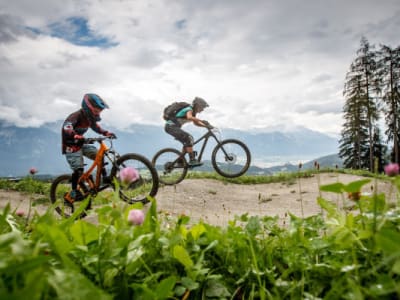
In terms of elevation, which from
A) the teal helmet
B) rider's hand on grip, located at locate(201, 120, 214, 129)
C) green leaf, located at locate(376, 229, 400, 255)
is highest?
rider's hand on grip, located at locate(201, 120, 214, 129)

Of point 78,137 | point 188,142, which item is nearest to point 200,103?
point 188,142

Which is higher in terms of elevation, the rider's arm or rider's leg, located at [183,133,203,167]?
the rider's arm

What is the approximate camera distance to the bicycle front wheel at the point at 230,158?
34.7 ft

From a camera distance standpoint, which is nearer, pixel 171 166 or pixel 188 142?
pixel 188 142

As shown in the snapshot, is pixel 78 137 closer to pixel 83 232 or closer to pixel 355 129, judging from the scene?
pixel 83 232

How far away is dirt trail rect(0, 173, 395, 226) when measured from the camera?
25.5ft

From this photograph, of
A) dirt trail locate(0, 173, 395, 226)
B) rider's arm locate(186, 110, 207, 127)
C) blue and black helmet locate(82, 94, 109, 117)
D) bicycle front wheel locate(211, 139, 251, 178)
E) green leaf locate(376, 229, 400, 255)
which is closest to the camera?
green leaf locate(376, 229, 400, 255)

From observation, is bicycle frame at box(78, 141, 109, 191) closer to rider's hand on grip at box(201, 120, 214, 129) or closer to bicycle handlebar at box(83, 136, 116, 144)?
bicycle handlebar at box(83, 136, 116, 144)

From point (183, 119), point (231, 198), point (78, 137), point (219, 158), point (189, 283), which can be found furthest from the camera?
point (219, 158)

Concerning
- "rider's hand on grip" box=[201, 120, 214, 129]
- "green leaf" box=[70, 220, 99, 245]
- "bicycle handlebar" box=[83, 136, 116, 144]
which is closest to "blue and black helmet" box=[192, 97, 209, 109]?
"rider's hand on grip" box=[201, 120, 214, 129]

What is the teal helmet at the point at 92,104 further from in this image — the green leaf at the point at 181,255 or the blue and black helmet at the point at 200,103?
the green leaf at the point at 181,255

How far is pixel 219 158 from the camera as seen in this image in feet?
36.8

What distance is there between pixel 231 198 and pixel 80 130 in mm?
5207

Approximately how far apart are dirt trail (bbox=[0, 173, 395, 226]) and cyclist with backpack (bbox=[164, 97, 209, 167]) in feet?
4.25
